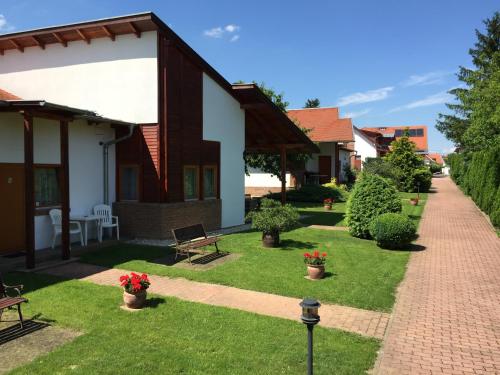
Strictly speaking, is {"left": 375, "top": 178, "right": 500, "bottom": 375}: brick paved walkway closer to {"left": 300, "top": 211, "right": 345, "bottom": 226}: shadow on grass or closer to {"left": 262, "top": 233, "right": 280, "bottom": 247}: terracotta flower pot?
{"left": 262, "top": 233, "right": 280, "bottom": 247}: terracotta flower pot

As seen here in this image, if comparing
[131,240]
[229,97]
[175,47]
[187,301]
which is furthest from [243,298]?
[229,97]

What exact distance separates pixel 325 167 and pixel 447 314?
97.7ft

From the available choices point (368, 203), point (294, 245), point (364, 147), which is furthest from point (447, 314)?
point (364, 147)

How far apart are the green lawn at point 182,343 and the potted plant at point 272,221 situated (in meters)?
5.13

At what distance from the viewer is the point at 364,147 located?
2039 inches

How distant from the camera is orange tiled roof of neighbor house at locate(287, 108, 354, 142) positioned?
34906mm

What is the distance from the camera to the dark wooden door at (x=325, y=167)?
119 feet

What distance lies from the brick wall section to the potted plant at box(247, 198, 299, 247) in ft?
8.86

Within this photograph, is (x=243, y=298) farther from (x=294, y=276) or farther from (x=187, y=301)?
(x=294, y=276)

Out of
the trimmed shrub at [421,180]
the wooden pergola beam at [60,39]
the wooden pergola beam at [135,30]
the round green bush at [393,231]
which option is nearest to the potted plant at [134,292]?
the round green bush at [393,231]

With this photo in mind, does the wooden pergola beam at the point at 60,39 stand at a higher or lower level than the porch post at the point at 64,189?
higher

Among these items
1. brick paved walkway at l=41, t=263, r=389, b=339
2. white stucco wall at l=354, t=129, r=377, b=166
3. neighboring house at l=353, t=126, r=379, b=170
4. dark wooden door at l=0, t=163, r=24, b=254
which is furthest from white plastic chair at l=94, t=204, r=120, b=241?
white stucco wall at l=354, t=129, r=377, b=166

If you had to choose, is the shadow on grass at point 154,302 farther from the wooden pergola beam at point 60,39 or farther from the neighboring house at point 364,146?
the neighboring house at point 364,146

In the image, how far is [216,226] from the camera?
51.4 feet
